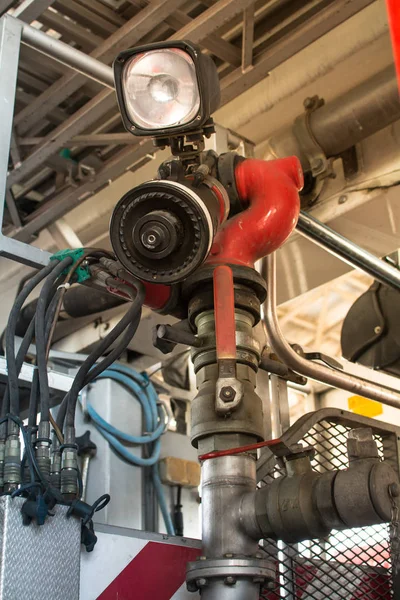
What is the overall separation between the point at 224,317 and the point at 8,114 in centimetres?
73

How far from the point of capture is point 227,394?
1.36 meters

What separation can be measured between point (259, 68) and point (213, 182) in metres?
0.98

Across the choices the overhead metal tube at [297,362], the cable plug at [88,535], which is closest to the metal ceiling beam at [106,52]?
the overhead metal tube at [297,362]

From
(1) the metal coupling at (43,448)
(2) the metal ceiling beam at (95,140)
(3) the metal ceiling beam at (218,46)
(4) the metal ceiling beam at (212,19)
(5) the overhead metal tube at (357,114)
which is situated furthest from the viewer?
(2) the metal ceiling beam at (95,140)

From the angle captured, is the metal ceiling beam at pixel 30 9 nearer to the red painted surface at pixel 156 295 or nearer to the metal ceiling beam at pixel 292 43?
the metal ceiling beam at pixel 292 43

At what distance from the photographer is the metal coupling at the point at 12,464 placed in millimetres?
1223

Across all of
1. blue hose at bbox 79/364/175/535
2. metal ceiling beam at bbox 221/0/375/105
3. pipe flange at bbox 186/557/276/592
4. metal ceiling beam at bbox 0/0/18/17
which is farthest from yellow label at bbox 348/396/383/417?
pipe flange at bbox 186/557/276/592

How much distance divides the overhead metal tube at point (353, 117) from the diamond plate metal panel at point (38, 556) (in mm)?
1496

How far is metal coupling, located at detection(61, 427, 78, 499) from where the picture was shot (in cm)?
127

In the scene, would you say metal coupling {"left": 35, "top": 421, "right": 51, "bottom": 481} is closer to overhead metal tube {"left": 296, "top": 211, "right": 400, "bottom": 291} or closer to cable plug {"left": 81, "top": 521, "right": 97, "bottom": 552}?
cable plug {"left": 81, "top": 521, "right": 97, "bottom": 552}

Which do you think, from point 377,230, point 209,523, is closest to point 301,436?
point 209,523

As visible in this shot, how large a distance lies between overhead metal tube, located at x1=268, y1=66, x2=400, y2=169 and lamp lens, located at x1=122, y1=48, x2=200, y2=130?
0.87 meters

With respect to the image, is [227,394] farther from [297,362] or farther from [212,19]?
[212,19]

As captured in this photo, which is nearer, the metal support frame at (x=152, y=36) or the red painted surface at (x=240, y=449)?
the red painted surface at (x=240, y=449)
